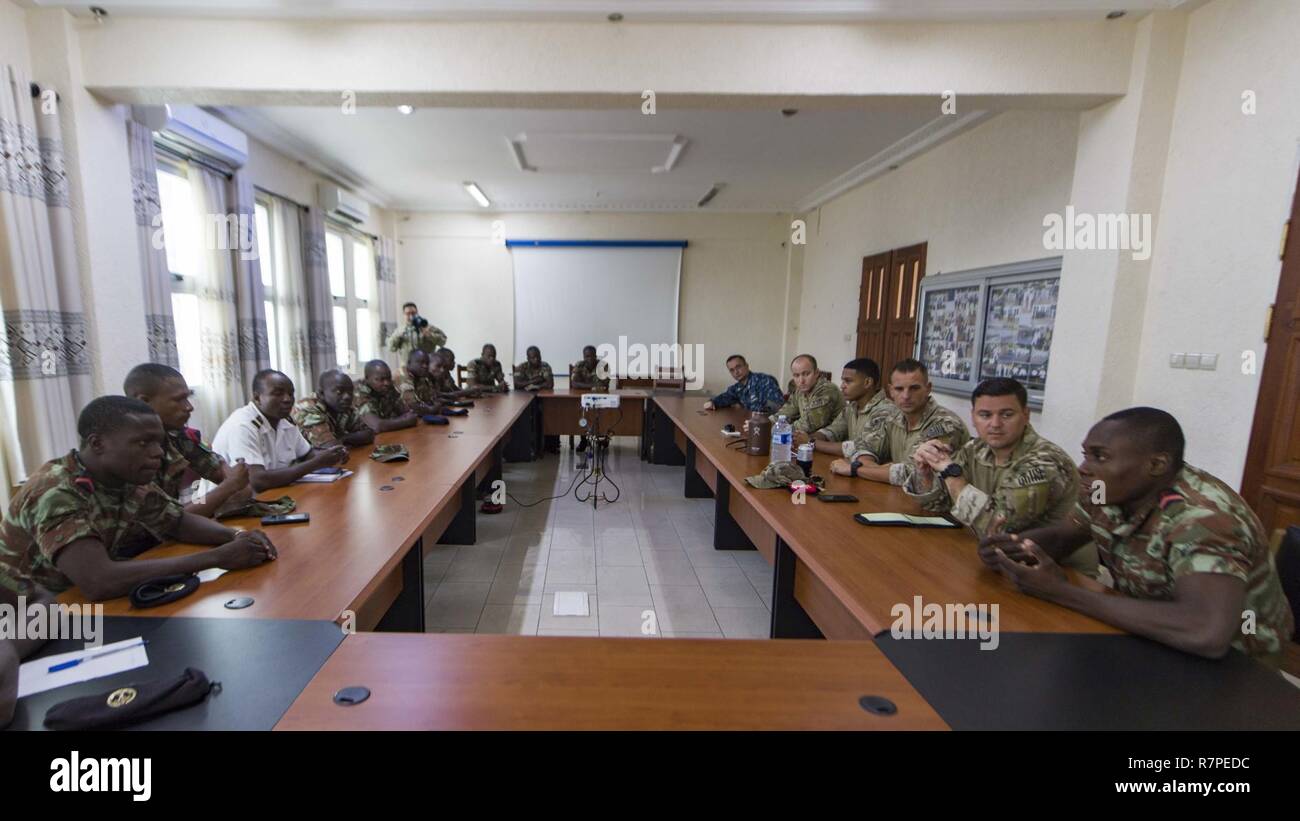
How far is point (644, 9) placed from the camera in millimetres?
2713

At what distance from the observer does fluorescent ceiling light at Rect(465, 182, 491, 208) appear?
6.67 m

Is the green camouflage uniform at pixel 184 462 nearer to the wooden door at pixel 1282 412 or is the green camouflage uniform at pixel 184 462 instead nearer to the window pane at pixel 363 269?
the wooden door at pixel 1282 412

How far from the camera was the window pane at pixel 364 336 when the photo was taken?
736 centimetres

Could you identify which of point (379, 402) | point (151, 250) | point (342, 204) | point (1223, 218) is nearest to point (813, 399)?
point (1223, 218)

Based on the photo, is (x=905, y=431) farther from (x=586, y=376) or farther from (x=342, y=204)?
(x=342, y=204)

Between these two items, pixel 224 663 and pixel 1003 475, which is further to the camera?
pixel 1003 475

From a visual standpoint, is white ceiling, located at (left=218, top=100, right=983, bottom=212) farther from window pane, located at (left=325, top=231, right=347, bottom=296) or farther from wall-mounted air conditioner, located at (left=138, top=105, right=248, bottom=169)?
window pane, located at (left=325, top=231, right=347, bottom=296)

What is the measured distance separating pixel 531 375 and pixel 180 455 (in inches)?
189

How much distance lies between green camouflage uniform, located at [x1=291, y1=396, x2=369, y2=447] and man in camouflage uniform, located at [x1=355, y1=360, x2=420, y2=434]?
33cm

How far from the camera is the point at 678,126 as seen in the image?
454 cm

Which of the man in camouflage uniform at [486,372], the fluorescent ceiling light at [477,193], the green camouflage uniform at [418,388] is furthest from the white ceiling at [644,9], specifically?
the man in camouflage uniform at [486,372]

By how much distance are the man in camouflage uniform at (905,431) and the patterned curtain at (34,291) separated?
3.87 m

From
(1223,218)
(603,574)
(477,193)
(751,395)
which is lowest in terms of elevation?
(603,574)

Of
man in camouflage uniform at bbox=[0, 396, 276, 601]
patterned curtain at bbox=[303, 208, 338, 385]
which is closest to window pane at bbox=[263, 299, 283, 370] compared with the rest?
patterned curtain at bbox=[303, 208, 338, 385]
